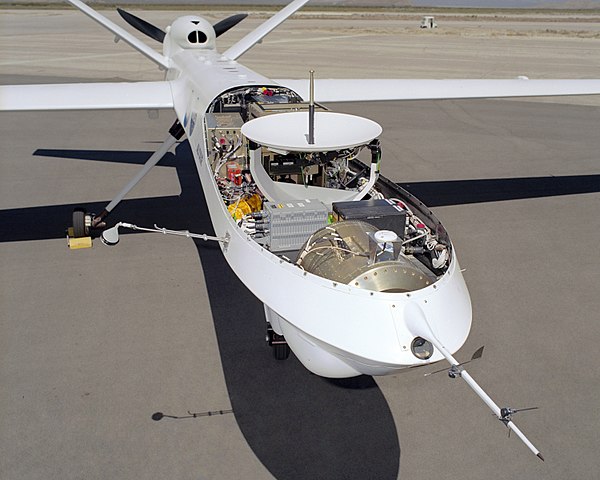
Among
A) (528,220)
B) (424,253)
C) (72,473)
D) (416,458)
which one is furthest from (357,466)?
(528,220)

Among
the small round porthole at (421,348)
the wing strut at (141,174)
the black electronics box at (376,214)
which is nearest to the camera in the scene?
the small round porthole at (421,348)

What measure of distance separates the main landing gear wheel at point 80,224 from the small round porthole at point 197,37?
6459 millimetres

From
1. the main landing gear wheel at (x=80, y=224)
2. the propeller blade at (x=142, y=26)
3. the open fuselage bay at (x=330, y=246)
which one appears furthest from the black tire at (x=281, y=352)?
the propeller blade at (x=142, y=26)

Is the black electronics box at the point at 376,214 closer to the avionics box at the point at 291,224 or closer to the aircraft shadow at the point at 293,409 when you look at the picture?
the avionics box at the point at 291,224

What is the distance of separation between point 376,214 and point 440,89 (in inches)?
342

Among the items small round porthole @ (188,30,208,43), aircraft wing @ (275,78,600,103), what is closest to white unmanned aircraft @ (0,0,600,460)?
aircraft wing @ (275,78,600,103)

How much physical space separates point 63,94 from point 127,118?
11843mm

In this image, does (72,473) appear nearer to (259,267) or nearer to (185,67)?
(259,267)

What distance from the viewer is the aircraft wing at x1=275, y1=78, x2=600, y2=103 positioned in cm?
1298

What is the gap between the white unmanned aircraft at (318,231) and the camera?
15.2ft

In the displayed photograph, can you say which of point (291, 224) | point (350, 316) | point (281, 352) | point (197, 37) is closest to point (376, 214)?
point (291, 224)

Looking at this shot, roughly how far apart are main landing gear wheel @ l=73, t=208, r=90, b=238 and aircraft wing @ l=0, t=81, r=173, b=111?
226cm

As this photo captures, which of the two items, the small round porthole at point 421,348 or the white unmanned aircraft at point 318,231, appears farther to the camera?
the white unmanned aircraft at point 318,231

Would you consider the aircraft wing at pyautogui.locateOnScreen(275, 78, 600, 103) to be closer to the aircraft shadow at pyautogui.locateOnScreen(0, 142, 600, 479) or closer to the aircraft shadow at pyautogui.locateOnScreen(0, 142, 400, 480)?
the aircraft shadow at pyautogui.locateOnScreen(0, 142, 600, 479)
